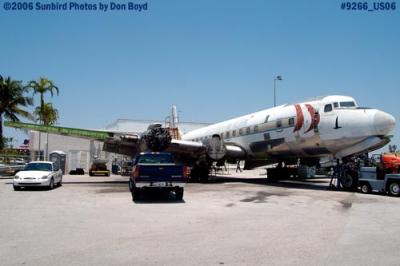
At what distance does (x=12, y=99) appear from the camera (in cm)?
4331

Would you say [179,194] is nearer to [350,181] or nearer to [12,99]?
[350,181]

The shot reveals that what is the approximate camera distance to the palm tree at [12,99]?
140 feet

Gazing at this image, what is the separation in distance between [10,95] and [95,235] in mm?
39875

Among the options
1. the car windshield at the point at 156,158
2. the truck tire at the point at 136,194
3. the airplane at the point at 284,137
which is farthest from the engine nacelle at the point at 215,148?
the truck tire at the point at 136,194

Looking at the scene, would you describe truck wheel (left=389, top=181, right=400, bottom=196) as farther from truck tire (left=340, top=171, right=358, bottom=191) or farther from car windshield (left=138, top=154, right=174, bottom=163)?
car windshield (left=138, top=154, right=174, bottom=163)

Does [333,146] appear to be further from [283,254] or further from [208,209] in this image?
[283,254]

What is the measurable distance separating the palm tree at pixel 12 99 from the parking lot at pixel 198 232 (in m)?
31.9

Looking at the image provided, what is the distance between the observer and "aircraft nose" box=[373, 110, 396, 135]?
57.9ft

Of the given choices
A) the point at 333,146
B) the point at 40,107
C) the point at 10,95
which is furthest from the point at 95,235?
the point at 40,107

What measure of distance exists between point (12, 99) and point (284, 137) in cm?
3294

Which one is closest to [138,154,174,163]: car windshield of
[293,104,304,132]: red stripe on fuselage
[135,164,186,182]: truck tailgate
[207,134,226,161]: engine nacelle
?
[135,164,186,182]: truck tailgate

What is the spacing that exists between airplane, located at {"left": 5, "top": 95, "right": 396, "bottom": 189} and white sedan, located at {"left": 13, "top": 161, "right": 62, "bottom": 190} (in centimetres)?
423

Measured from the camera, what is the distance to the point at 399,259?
647 cm

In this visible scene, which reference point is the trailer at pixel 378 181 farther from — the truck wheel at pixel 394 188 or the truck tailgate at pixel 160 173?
the truck tailgate at pixel 160 173
